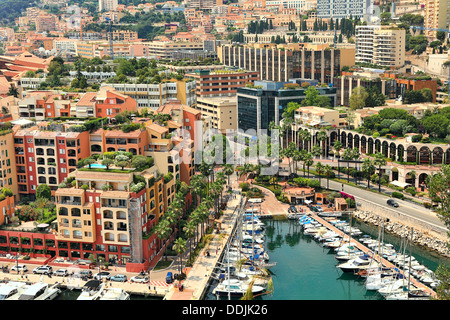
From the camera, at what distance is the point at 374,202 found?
52.4 meters

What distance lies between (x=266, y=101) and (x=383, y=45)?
31.8 metres

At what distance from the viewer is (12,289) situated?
113ft

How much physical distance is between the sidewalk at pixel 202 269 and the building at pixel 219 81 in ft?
133

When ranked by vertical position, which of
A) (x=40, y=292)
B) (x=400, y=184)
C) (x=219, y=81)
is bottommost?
(x=40, y=292)

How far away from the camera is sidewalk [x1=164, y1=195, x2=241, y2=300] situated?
34.3 metres

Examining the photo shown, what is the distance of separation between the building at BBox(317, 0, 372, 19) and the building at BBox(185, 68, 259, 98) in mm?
70051

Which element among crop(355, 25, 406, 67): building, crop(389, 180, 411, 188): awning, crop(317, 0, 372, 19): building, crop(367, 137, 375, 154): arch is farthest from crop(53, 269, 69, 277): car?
crop(317, 0, 372, 19): building

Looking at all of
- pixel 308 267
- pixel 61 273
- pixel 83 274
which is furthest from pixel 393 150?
pixel 61 273

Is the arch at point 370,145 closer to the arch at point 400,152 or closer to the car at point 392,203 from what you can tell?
the arch at point 400,152

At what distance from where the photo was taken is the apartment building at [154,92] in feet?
234

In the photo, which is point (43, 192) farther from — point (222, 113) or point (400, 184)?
point (222, 113)

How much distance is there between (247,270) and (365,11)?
411 feet
